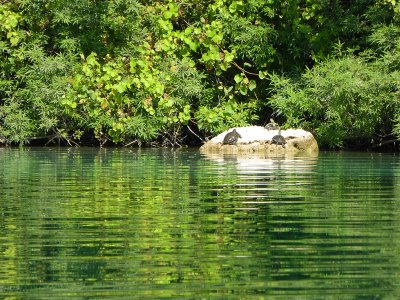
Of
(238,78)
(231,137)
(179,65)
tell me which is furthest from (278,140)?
(179,65)

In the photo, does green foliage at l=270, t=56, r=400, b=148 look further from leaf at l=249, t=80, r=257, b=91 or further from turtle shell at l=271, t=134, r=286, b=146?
turtle shell at l=271, t=134, r=286, b=146

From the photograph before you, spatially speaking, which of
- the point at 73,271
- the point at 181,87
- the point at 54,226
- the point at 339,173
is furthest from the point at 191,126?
the point at 73,271

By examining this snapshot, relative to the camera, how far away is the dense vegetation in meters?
21.7

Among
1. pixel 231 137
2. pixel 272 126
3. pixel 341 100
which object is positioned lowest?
pixel 231 137

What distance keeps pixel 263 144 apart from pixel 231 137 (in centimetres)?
58

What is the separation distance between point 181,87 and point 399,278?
1531cm

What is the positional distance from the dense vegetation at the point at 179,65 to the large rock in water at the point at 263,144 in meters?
0.61

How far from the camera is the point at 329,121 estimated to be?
21312 millimetres

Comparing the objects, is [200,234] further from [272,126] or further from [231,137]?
[272,126]

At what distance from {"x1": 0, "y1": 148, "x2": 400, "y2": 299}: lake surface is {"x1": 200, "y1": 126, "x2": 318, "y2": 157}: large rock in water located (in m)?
4.78

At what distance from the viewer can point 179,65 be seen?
73.2 feet

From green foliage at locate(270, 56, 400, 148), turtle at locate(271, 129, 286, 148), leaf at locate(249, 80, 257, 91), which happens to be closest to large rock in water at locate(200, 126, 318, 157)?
turtle at locate(271, 129, 286, 148)

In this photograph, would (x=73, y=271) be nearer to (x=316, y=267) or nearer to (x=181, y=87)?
(x=316, y=267)

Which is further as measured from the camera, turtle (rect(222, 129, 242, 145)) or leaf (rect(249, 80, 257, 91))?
leaf (rect(249, 80, 257, 91))
